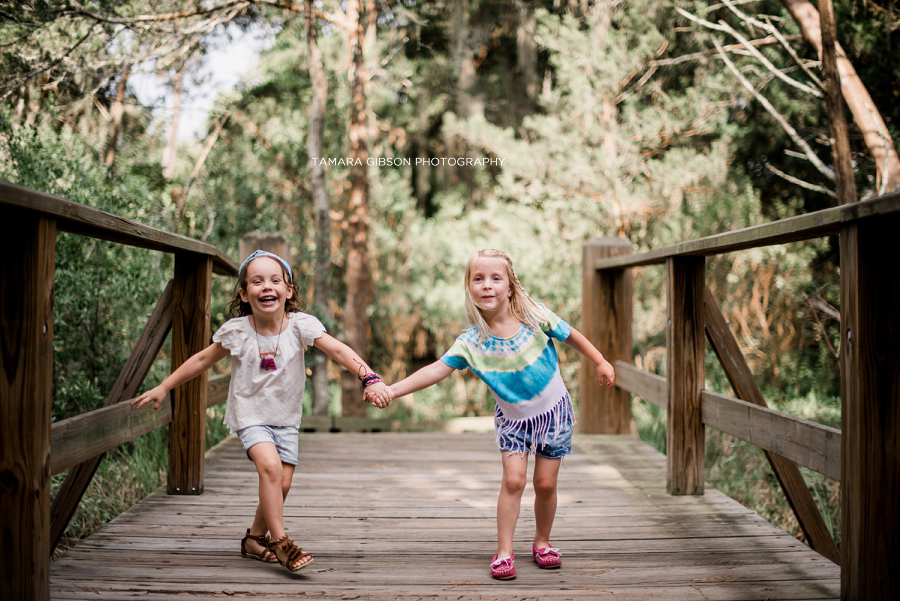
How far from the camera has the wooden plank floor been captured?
2443 millimetres

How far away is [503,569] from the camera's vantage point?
8.33 feet

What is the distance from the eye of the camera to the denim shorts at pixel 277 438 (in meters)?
2.71

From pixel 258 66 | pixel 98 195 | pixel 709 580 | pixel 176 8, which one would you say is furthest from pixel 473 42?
pixel 709 580

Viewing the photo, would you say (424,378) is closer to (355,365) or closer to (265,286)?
(355,365)

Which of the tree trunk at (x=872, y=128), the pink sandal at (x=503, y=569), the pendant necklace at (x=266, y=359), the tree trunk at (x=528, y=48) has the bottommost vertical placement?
the pink sandal at (x=503, y=569)

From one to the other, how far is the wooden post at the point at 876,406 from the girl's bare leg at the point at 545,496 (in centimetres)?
100

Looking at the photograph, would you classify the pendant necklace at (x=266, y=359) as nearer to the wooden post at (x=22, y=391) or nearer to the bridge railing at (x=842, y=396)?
the wooden post at (x=22, y=391)

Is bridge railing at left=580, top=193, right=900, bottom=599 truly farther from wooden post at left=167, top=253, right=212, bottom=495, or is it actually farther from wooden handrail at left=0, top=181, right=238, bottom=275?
wooden post at left=167, top=253, right=212, bottom=495

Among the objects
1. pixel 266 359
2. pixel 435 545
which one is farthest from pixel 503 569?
pixel 266 359

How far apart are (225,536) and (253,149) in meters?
11.5

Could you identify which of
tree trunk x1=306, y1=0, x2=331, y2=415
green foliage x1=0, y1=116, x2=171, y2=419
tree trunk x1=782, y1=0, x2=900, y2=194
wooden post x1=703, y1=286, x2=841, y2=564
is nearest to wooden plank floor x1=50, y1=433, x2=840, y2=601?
wooden post x1=703, y1=286, x2=841, y2=564

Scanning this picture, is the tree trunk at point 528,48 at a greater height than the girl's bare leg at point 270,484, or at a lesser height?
greater

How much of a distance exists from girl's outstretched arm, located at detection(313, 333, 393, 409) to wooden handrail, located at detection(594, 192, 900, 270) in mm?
1485

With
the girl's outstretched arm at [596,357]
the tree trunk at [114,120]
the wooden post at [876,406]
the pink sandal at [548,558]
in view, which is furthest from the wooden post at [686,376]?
the tree trunk at [114,120]
